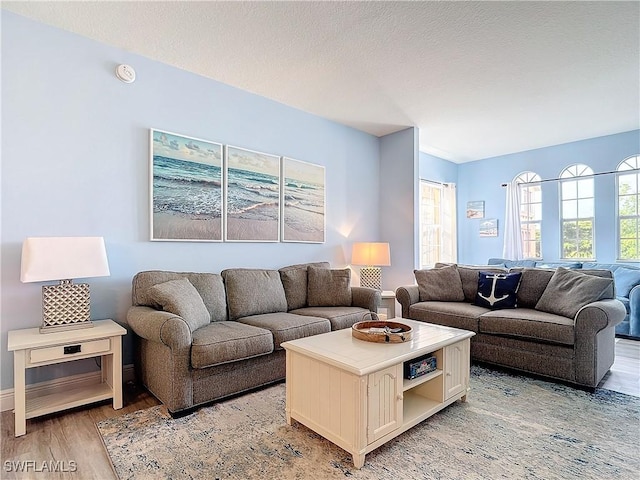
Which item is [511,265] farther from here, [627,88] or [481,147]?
[627,88]

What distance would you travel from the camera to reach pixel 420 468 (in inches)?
66.6

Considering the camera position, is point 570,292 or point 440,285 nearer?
point 570,292

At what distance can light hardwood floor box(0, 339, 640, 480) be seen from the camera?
1.68 meters

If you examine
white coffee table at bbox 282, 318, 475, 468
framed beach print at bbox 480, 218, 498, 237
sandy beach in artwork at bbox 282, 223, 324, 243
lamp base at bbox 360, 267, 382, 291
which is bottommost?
white coffee table at bbox 282, 318, 475, 468

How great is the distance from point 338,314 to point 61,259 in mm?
2075

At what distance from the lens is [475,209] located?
6.41 meters

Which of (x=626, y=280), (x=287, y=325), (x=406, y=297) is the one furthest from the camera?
(x=626, y=280)

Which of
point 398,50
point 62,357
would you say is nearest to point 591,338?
point 398,50

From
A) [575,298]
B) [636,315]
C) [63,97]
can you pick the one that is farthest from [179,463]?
[636,315]

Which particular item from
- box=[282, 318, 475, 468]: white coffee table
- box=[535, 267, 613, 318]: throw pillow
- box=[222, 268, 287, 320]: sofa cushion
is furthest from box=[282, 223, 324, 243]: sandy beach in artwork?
box=[535, 267, 613, 318]: throw pillow

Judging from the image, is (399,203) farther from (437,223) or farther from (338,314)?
(338,314)

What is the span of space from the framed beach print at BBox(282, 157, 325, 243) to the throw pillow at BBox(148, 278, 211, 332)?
1.43 meters

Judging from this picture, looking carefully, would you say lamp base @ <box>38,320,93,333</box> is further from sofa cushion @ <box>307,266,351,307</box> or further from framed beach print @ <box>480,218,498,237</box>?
framed beach print @ <box>480,218,498,237</box>

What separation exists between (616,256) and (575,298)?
2.86 meters
